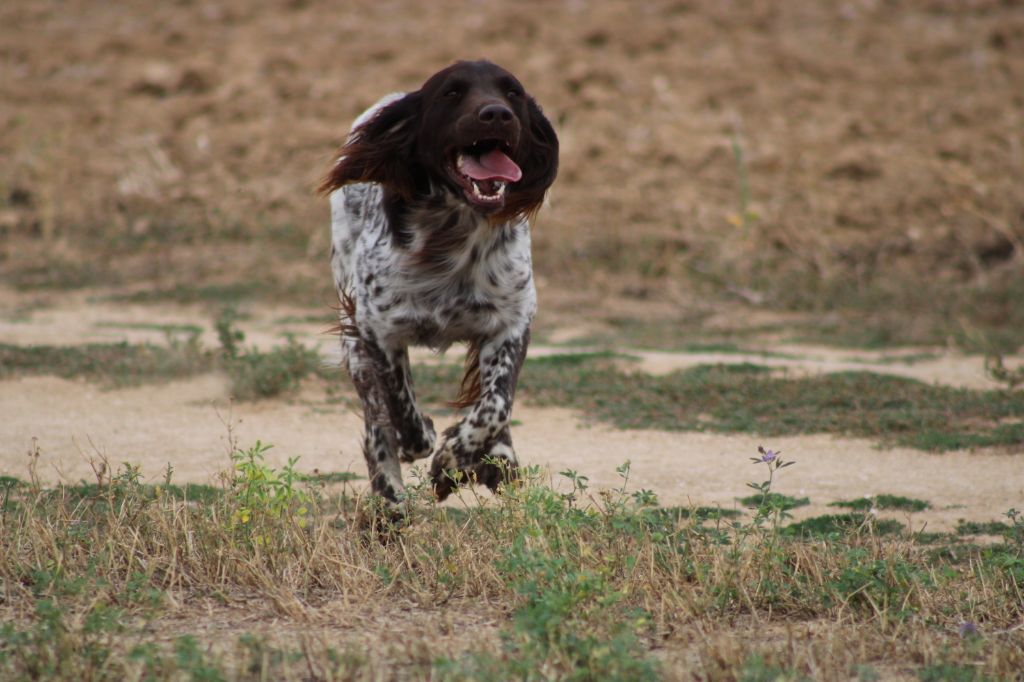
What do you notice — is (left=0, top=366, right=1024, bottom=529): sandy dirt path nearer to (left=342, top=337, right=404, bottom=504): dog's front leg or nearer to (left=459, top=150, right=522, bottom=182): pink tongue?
(left=342, top=337, right=404, bottom=504): dog's front leg

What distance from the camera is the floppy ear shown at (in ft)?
16.3

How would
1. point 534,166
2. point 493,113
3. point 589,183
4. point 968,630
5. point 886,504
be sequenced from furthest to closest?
point 589,183 < point 886,504 < point 534,166 < point 493,113 < point 968,630

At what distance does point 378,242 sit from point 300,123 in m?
10.5

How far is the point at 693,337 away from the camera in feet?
34.1

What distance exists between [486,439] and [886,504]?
182 centimetres

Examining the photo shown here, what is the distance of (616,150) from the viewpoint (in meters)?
14.6

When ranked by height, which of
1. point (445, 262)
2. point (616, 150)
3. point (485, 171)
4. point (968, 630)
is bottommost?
point (968, 630)

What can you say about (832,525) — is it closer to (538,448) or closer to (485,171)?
(538,448)

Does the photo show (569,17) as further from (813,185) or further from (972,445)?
(972,445)

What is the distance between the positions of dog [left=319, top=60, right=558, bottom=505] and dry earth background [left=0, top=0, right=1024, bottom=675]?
4.64ft

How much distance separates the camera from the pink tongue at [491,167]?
A: 4742mm

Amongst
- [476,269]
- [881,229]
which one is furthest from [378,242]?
[881,229]

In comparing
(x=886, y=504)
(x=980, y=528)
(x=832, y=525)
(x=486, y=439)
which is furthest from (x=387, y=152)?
(x=980, y=528)

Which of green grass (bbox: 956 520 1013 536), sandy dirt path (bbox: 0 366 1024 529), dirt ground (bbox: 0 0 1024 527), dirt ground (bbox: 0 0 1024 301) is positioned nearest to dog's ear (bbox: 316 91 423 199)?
sandy dirt path (bbox: 0 366 1024 529)
